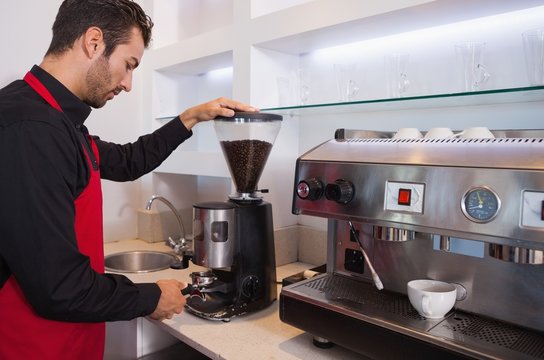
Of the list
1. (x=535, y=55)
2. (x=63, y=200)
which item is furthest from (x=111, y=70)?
(x=535, y=55)

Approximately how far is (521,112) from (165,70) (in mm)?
1600

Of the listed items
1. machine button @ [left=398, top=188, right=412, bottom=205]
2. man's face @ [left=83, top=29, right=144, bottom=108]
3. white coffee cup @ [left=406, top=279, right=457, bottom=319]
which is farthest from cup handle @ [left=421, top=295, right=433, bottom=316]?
man's face @ [left=83, top=29, right=144, bottom=108]

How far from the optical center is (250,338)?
3.60ft

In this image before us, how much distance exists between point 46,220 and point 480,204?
79 centimetres

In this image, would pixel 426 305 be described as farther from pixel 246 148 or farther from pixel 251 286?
pixel 246 148

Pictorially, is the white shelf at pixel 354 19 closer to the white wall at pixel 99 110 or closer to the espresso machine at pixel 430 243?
the espresso machine at pixel 430 243

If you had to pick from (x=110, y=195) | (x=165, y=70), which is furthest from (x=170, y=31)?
(x=110, y=195)

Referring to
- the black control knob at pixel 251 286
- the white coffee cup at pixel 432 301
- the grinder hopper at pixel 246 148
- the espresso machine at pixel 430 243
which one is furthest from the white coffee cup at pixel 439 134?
the black control knob at pixel 251 286

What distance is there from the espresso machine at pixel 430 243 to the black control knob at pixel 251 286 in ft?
0.62

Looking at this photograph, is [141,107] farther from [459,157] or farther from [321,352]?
[459,157]

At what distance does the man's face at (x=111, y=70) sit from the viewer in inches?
40.7

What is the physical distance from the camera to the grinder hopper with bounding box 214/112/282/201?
4.20ft

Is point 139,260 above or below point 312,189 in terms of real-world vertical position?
below

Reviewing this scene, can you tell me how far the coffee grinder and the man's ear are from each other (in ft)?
1.36
